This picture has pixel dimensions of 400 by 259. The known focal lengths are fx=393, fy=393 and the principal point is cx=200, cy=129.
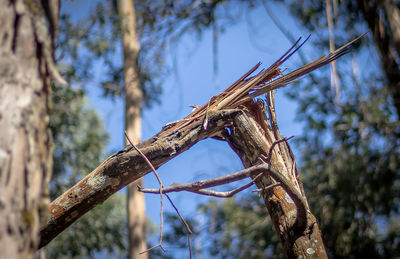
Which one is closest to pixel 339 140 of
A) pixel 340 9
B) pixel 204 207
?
pixel 340 9

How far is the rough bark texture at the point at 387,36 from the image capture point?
3268 millimetres

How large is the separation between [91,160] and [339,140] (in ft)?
15.8

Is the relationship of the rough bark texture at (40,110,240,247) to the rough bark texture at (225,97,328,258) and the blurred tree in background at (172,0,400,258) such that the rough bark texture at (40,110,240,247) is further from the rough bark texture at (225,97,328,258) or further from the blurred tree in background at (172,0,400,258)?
the blurred tree in background at (172,0,400,258)

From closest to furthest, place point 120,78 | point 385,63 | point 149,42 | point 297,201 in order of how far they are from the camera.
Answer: point 297,201
point 385,63
point 149,42
point 120,78

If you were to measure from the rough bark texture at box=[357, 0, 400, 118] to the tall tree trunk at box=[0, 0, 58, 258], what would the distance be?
3.01 meters

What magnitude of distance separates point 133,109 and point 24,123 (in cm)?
490

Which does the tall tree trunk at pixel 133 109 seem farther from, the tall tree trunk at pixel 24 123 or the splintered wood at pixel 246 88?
the tall tree trunk at pixel 24 123

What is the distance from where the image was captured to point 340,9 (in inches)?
231

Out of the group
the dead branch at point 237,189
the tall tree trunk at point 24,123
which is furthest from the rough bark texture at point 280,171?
the tall tree trunk at point 24,123

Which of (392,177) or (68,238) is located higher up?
(68,238)

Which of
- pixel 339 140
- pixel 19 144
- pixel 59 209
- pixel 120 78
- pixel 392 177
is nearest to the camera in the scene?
pixel 19 144

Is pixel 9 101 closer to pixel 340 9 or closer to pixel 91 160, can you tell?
pixel 340 9

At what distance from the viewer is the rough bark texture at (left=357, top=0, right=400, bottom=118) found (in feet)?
10.7

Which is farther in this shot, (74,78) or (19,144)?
(74,78)
